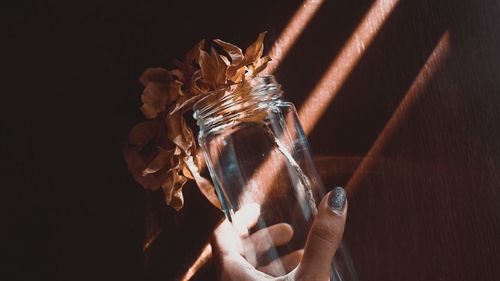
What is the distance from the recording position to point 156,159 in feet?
1.54

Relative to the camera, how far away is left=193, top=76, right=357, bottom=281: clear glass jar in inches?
17.9

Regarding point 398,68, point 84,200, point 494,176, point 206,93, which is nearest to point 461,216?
point 494,176

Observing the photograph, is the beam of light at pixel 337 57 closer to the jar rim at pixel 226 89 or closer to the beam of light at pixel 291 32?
the beam of light at pixel 291 32

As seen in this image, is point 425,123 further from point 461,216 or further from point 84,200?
point 84,200

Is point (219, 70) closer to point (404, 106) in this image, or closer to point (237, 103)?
point (237, 103)

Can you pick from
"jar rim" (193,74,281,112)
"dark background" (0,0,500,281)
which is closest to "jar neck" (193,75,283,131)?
"jar rim" (193,74,281,112)

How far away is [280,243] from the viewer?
1.49 ft

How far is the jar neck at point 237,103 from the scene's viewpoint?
44 centimetres

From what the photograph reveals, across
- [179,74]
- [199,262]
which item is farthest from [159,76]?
[199,262]

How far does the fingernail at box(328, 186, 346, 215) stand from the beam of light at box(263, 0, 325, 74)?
20cm

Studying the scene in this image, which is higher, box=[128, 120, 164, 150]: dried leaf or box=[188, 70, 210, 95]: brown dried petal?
box=[188, 70, 210, 95]: brown dried petal

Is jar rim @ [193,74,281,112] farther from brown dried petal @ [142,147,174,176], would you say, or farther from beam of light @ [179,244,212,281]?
beam of light @ [179,244,212,281]

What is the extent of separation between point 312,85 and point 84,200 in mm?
291

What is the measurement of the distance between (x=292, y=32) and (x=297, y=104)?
0.08 meters
